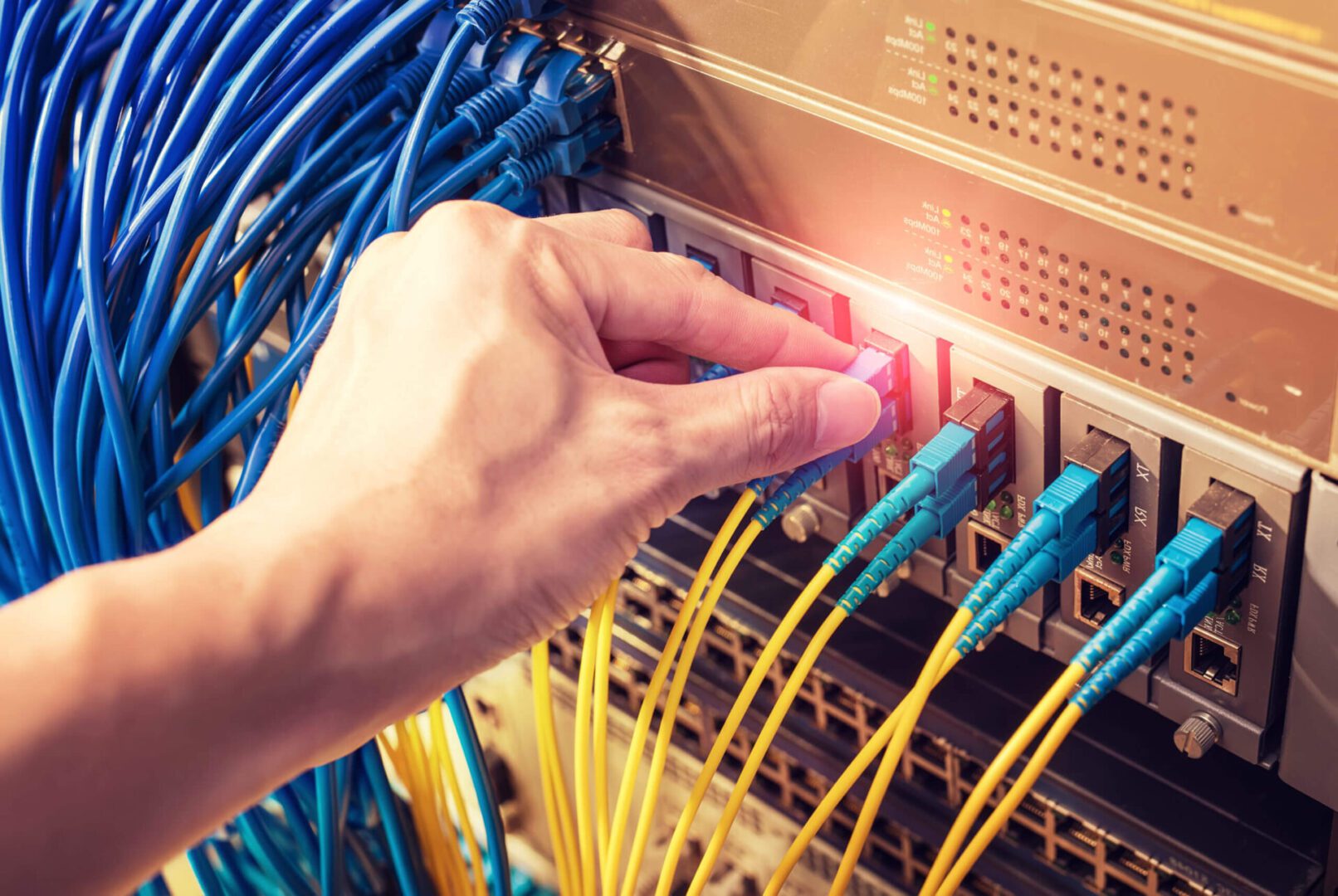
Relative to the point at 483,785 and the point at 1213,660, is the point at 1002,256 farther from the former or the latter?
the point at 483,785

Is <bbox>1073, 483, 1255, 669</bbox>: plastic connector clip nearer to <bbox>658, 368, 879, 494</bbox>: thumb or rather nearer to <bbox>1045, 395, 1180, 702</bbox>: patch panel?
<bbox>1045, 395, 1180, 702</bbox>: patch panel

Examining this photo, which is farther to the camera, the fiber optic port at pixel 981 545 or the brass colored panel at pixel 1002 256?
the fiber optic port at pixel 981 545

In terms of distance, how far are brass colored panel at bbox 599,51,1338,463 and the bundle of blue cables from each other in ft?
0.27

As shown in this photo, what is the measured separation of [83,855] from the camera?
55 centimetres

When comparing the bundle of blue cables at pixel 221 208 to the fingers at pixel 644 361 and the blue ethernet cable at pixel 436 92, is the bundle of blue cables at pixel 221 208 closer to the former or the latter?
the blue ethernet cable at pixel 436 92

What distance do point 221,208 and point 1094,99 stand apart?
0.53 meters

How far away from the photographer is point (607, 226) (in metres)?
0.76

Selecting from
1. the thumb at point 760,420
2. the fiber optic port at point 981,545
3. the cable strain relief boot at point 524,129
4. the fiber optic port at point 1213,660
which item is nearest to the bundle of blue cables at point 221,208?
the cable strain relief boot at point 524,129

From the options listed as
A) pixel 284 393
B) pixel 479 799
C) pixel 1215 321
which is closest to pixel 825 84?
pixel 1215 321

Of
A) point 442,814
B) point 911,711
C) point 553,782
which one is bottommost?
point 442,814

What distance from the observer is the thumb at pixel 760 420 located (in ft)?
2.23

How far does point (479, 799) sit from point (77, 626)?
0.41m

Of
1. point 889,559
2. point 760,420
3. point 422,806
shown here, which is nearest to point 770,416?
point 760,420

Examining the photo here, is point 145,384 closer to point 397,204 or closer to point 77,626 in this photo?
point 397,204
